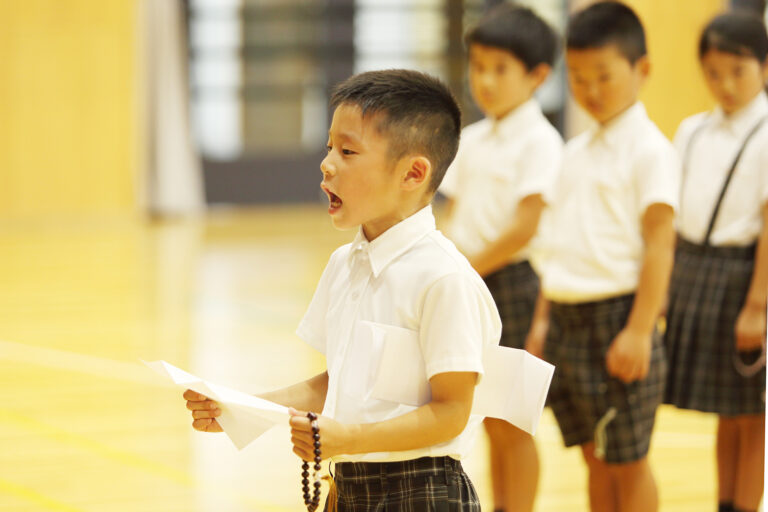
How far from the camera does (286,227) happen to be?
361 inches

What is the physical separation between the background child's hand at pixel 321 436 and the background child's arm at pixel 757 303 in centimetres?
134

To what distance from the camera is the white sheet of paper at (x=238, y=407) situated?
3.74ft

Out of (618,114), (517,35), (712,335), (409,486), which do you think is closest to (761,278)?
(712,335)

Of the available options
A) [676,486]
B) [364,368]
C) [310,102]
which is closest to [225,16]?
[310,102]

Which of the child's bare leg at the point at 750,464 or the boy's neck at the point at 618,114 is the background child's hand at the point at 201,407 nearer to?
the boy's neck at the point at 618,114

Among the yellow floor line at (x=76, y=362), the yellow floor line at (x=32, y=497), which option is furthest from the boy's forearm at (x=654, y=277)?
the yellow floor line at (x=76, y=362)

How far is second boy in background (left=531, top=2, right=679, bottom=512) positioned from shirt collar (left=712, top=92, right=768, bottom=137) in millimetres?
417

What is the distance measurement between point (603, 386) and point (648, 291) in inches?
8.6

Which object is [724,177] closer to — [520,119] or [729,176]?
[729,176]

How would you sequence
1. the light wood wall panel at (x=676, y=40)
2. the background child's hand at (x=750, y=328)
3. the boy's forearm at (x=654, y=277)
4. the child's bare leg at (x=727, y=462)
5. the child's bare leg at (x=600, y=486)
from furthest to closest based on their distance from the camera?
the light wood wall panel at (x=676, y=40), the child's bare leg at (x=727, y=462), the background child's hand at (x=750, y=328), the child's bare leg at (x=600, y=486), the boy's forearm at (x=654, y=277)

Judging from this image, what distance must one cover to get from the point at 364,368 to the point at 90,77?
346 inches

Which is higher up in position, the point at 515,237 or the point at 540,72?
the point at 540,72

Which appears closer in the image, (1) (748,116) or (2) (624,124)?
(2) (624,124)

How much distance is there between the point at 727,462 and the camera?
7.99 ft
